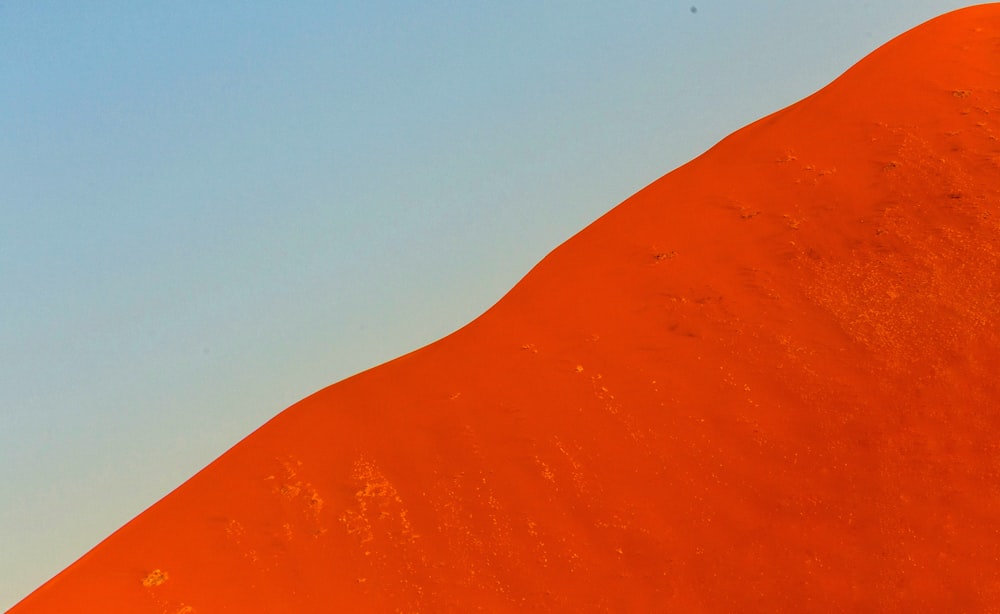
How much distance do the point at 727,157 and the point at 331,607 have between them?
840 centimetres

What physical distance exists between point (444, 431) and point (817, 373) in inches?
154

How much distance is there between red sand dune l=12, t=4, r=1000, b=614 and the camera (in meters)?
7.05

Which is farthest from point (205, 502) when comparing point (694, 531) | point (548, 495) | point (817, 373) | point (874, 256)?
point (874, 256)

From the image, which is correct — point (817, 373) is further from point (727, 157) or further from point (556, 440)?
point (727, 157)

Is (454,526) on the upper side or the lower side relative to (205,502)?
lower

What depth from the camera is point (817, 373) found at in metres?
8.30

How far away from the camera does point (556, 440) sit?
8781mm

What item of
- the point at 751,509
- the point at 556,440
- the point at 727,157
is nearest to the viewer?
the point at 751,509

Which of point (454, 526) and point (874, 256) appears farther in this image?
point (874, 256)

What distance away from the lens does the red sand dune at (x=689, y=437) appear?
278 inches

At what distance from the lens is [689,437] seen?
8242 mm

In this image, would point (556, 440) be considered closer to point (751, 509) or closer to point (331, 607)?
point (751, 509)

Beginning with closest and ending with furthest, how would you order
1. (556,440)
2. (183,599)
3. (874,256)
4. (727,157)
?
(183,599)
(556,440)
(874,256)
(727,157)

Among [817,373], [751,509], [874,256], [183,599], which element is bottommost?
[751,509]
